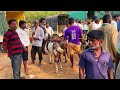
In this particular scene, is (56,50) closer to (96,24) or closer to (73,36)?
(73,36)

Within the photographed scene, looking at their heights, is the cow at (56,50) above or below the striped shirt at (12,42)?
below

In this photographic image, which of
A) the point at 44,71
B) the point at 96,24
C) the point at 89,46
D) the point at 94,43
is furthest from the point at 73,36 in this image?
the point at 94,43

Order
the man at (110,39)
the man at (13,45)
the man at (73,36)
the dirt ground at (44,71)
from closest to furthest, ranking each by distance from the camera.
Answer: the man at (110,39)
the man at (13,45)
the dirt ground at (44,71)
the man at (73,36)

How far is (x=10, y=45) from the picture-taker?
635cm

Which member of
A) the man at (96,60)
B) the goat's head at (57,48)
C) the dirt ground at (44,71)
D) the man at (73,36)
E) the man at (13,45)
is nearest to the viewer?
the man at (96,60)

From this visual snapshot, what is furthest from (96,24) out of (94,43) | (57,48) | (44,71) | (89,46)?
(94,43)

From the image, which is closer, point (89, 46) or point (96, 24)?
point (89, 46)

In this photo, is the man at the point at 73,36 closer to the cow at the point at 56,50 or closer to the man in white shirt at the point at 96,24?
the cow at the point at 56,50

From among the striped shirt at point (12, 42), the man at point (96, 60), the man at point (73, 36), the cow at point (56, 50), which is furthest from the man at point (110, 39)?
the cow at point (56, 50)

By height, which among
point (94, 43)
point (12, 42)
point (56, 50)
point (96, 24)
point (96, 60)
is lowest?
point (56, 50)

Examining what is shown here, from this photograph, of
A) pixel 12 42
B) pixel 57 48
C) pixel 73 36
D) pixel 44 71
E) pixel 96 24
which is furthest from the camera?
pixel 96 24

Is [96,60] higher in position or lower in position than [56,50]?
higher

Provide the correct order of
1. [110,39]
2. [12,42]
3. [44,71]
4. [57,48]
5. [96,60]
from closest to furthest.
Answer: [96,60], [110,39], [12,42], [44,71], [57,48]

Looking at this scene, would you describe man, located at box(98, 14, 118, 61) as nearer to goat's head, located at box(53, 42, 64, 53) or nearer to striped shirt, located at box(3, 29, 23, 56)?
striped shirt, located at box(3, 29, 23, 56)
